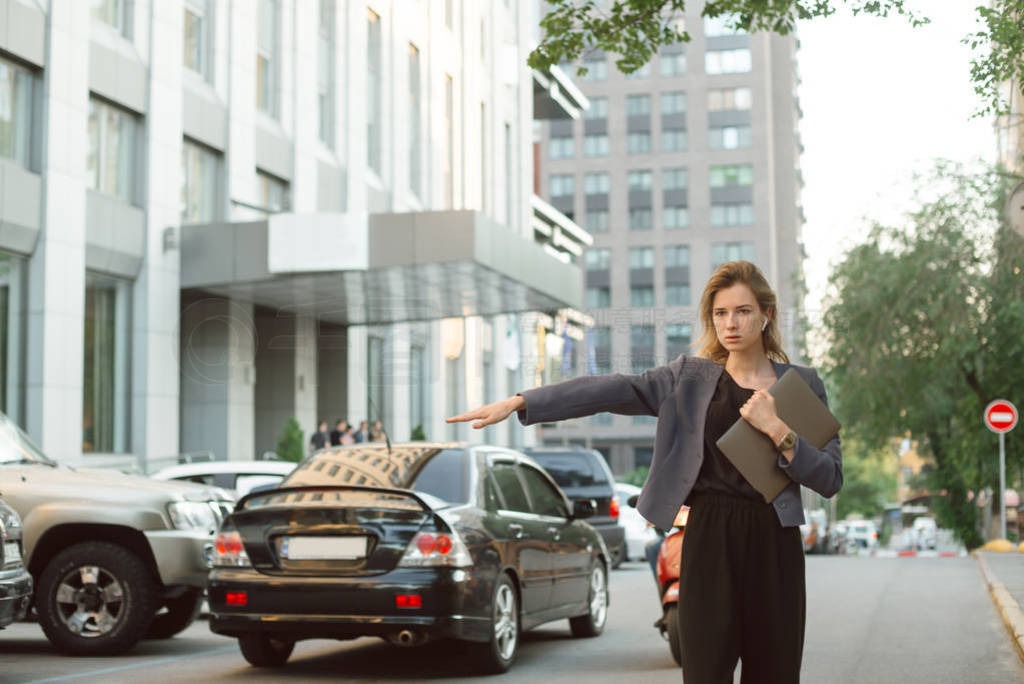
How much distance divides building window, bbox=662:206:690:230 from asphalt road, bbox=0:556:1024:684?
88816 mm

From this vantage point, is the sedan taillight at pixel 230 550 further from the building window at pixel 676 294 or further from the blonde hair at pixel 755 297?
the building window at pixel 676 294

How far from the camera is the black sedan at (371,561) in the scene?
328 inches

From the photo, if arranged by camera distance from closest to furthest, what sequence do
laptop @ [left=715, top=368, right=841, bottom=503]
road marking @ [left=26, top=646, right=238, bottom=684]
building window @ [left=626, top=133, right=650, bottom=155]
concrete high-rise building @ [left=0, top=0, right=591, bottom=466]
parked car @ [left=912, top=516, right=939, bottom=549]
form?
laptop @ [left=715, top=368, right=841, bottom=503] < road marking @ [left=26, top=646, right=238, bottom=684] < concrete high-rise building @ [left=0, top=0, right=591, bottom=466] < parked car @ [left=912, top=516, right=939, bottom=549] < building window @ [left=626, top=133, right=650, bottom=155]

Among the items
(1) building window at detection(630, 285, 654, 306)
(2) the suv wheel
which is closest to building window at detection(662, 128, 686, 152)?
(1) building window at detection(630, 285, 654, 306)

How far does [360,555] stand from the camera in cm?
841

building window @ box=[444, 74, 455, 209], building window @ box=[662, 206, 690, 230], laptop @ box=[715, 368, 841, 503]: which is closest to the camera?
laptop @ box=[715, 368, 841, 503]

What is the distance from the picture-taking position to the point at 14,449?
10062 mm

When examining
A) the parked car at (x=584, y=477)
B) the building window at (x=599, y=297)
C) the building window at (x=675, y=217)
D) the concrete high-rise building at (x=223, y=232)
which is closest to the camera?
the parked car at (x=584, y=477)

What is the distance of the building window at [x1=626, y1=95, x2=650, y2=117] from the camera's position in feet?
339

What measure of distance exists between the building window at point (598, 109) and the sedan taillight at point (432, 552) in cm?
9741

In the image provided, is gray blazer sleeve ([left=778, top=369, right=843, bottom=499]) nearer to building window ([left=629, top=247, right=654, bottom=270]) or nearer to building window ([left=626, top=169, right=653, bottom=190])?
building window ([left=629, top=247, right=654, bottom=270])

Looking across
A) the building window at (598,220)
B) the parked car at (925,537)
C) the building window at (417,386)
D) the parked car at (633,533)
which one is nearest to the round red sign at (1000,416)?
the parked car at (633,533)

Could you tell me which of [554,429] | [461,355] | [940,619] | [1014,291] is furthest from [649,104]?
[940,619]

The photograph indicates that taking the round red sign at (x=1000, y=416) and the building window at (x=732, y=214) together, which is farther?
the building window at (x=732, y=214)
